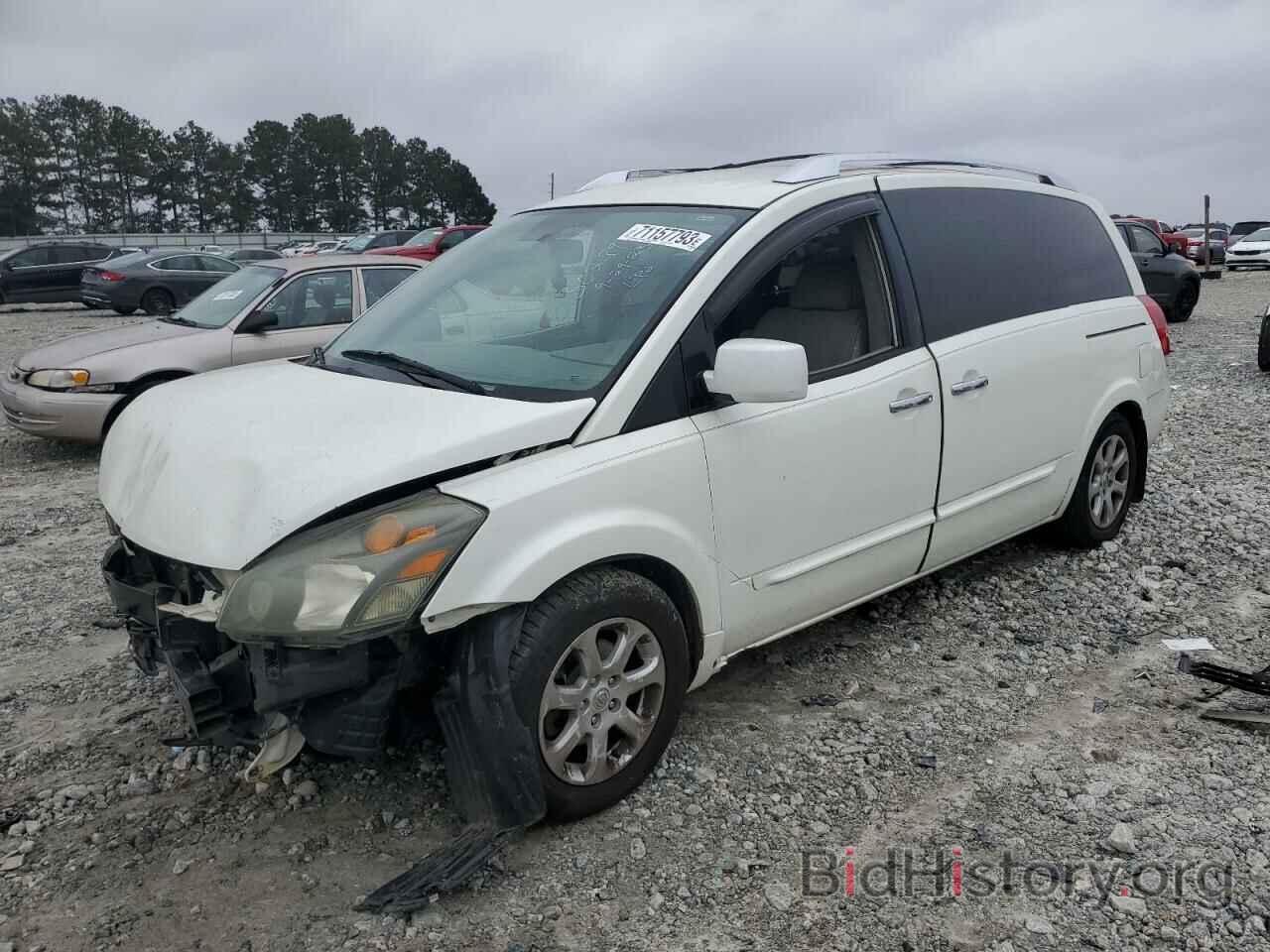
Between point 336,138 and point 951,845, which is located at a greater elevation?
point 336,138

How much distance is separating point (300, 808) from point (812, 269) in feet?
7.91

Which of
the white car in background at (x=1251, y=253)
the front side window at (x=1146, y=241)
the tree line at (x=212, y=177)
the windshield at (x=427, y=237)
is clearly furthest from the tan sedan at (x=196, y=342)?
the tree line at (x=212, y=177)

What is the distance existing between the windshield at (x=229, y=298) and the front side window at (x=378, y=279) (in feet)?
2.17

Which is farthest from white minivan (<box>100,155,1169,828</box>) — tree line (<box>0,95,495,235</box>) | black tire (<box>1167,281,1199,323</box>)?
tree line (<box>0,95,495,235</box>)

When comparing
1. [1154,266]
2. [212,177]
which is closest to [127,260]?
[1154,266]

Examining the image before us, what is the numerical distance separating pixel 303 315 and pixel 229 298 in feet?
2.27

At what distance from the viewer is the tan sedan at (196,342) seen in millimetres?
8000

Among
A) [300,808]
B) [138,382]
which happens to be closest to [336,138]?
[138,382]

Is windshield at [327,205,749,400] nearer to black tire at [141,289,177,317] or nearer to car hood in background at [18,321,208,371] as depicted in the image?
car hood in background at [18,321,208,371]

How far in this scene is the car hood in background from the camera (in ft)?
26.8

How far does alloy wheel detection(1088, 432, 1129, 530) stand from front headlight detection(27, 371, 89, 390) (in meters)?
6.89

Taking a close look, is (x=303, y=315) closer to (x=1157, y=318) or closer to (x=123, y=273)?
(x=1157, y=318)

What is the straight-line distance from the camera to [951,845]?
3.04m

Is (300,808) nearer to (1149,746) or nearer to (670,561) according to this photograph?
(670,561)
